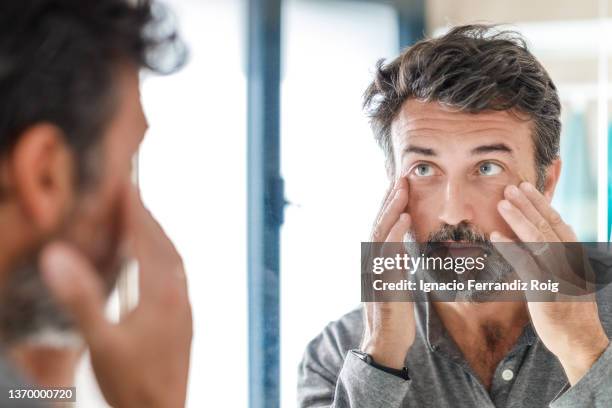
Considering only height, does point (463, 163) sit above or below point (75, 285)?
above

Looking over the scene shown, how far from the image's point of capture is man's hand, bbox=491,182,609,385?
0.92 meters

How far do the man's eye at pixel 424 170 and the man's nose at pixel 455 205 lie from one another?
26 millimetres

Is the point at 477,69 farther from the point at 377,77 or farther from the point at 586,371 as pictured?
the point at 586,371

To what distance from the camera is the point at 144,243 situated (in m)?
0.81

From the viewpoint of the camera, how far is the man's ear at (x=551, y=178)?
0.94 m

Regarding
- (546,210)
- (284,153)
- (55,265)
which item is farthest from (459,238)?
(55,265)

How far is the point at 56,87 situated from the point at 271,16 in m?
0.35

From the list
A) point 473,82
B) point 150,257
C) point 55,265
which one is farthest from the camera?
point 473,82

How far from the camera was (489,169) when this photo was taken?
3.02 ft

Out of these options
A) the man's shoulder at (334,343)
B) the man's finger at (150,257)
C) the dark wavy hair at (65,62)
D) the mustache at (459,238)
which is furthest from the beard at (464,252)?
the dark wavy hair at (65,62)

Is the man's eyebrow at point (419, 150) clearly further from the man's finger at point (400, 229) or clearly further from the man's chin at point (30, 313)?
the man's chin at point (30, 313)

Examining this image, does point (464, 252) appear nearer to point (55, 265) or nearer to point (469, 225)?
point (469, 225)

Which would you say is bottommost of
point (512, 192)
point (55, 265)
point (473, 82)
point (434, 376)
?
point (434, 376)

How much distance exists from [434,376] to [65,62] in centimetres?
58
